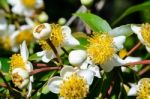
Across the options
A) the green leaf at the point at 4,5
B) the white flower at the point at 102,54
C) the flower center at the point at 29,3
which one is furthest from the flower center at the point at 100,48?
the flower center at the point at 29,3

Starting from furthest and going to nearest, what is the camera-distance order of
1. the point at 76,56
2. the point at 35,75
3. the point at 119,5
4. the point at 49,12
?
1. the point at 119,5
2. the point at 49,12
3. the point at 35,75
4. the point at 76,56

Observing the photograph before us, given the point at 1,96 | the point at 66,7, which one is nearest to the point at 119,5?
the point at 66,7

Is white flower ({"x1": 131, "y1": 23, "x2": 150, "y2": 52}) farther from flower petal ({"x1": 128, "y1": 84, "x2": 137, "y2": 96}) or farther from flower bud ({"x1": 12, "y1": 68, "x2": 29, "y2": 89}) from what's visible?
flower bud ({"x1": 12, "y1": 68, "x2": 29, "y2": 89})

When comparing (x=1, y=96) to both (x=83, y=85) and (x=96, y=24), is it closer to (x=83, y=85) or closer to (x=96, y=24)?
(x=83, y=85)

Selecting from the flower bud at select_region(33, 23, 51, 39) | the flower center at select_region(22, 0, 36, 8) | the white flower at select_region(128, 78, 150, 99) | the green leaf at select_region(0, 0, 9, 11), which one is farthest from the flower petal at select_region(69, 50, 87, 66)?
the flower center at select_region(22, 0, 36, 8)

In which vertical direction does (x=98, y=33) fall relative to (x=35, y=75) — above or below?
above

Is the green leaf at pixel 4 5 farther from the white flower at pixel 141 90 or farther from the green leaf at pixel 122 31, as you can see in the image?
the white flower at pixel 141 90
